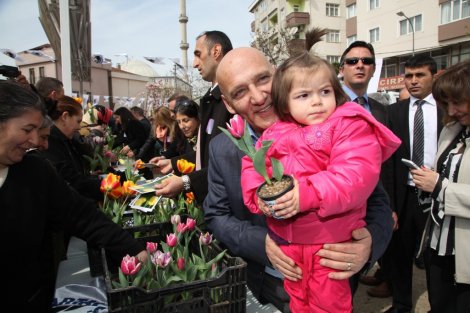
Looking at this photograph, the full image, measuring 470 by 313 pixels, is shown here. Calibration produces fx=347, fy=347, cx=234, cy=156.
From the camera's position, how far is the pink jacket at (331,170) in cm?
111

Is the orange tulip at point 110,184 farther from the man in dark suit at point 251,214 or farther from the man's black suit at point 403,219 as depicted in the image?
the man's black suit at point 403,219

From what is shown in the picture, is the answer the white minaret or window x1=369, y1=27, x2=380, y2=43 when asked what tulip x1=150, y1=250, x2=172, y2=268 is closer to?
window x1=369, y1=27, x2=380, y2=43

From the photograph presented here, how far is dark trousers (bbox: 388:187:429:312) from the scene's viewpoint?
127 inches

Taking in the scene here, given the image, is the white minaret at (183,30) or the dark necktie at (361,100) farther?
the white minaret at (183,30)

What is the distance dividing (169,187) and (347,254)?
1338 millimetres

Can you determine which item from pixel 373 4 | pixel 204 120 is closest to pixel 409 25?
pixel 373 4

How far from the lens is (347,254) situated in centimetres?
124

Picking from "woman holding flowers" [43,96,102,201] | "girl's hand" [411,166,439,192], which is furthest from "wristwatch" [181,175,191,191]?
"girl's hand" [411,166,439,192]

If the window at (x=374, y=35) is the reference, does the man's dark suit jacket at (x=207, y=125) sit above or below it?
below

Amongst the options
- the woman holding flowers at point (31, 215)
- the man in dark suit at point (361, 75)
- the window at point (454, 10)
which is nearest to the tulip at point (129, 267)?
the woman holding flowers at point (31, 215)

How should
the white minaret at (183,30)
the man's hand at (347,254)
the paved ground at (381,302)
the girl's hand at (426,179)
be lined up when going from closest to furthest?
the man's hand at (347,254)
the girl's hand at (426,179)
the paved ground at (381,302)
the white minaret at (183,30)

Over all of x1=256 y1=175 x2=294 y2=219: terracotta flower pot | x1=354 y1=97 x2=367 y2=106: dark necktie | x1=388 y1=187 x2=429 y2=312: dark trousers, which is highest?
x1=354 y1=97 x2=367 y2=106: dark necktie

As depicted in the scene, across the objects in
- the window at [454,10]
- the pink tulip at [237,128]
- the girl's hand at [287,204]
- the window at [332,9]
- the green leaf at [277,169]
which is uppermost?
the window at [332,9]

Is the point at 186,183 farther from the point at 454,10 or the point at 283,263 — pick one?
the point at 454,10
